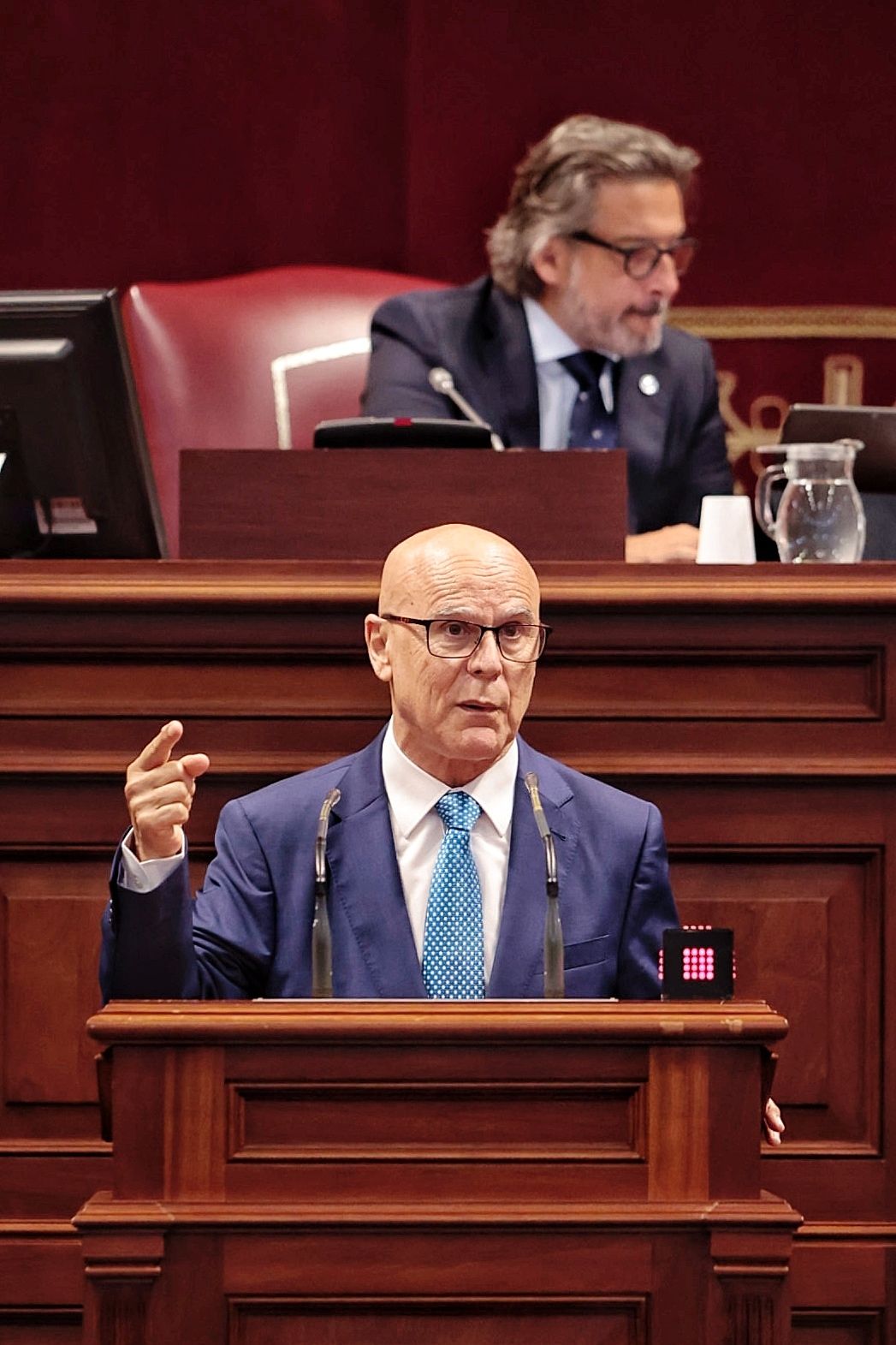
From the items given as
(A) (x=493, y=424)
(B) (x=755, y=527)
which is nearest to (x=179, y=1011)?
(B) (x=755, y=527)

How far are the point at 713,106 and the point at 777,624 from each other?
2.22 metres

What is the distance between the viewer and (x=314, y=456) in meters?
2.42

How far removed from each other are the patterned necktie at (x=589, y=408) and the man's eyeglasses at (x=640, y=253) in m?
0.15

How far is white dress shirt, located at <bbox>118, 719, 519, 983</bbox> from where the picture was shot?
2131 mm

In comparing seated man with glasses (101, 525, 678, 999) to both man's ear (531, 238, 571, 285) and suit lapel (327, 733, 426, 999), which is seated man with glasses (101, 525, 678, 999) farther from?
man's ear (531, 238, 571, 285)

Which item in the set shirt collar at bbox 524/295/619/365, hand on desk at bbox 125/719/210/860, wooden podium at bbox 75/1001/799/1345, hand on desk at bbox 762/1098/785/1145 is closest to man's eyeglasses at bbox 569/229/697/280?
shirt collar at bbox 524/295/619/365

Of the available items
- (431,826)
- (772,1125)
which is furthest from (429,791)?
(772,1125)

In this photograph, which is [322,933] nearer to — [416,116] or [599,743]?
[599,743]

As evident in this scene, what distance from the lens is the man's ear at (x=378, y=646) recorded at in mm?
2217

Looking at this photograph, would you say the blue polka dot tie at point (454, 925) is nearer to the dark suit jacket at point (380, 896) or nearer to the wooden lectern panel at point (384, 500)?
the dark suit jacket at point (380, 896)

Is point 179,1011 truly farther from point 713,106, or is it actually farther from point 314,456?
point 713,106

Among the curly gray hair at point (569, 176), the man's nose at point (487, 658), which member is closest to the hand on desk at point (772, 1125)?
the man's nose at point (487, 658)

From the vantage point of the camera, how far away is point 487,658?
83.6 inches

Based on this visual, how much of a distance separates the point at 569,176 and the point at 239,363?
0.69 metres
